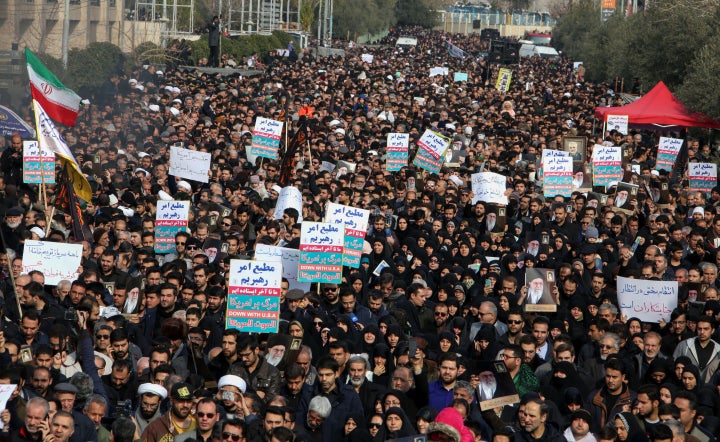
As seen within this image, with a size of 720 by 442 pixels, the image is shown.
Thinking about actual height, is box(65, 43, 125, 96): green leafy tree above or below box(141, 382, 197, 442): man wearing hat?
below

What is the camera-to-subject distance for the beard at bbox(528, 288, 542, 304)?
1266 centimetres

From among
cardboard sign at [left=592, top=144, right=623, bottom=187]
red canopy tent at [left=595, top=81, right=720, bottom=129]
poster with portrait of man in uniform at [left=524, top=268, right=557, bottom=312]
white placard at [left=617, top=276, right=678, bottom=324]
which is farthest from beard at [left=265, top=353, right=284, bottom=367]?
red canopy tent at [left=595, top=81, right=720, bottom=129]

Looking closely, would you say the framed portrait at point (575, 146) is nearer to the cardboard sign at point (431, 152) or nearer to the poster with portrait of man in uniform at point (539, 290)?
the cardboard sign at point (431, 152)

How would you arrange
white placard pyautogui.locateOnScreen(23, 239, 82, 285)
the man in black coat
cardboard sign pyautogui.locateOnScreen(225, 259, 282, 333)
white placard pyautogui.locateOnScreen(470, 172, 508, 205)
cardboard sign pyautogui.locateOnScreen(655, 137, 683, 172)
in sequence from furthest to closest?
the man in black coat < cardboard sign pyautogui.locateOnScreen(655, 137, 683, 172) < white placard pyautogui.locateOnScreen(470, 172, 508, 205) < white placard pyautogui.locateOnScreen(23, 239, 82, 285) < cardboard sign pyautogui.locateOnScreen(225, 259, 282, 333)

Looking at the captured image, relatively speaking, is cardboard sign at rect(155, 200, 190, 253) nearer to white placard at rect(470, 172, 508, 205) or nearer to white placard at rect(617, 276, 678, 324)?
white placard at rect(470, 172, 508, 205)

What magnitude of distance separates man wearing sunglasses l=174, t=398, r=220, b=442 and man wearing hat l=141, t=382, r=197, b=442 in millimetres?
234

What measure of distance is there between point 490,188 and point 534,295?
5297mm

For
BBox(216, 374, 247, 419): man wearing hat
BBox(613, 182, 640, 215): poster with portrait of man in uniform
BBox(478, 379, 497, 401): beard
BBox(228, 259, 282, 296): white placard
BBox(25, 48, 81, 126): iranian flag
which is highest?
BBox(25, 48, 81, 126): iranian flag

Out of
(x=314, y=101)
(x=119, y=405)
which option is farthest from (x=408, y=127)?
(x=119, y=405)

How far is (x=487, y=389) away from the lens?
31.0ft

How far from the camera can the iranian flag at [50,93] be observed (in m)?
16.6

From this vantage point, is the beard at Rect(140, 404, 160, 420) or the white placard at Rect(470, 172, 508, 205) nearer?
the beard at Rect(140, 404, 160, 420)

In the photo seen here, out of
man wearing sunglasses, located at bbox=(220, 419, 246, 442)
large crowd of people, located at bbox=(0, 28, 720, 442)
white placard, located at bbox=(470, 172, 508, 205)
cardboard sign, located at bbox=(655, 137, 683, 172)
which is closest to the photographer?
man wearing sunglasses, located at bbox=(220, 419, 246, 442)

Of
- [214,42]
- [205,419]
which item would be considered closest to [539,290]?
[205,419]
